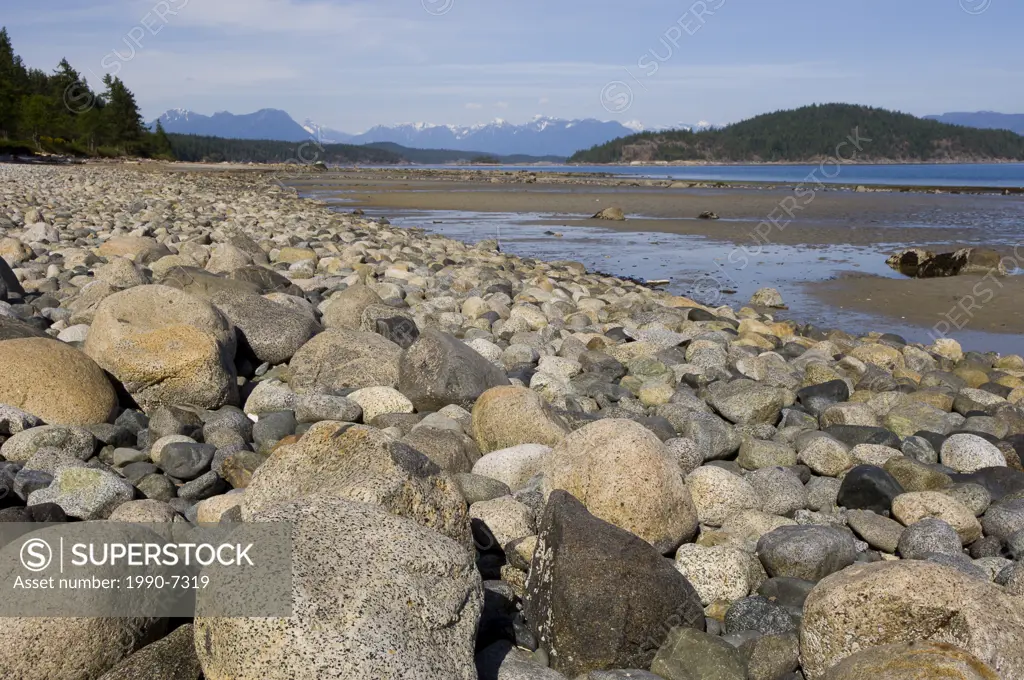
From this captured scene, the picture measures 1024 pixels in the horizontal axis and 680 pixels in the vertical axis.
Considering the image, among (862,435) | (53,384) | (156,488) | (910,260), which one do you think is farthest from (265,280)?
(910,260)

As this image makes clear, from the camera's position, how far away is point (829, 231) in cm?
2989

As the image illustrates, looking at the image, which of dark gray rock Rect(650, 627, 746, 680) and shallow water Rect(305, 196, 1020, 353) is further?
shallow water Rect(305, 196, 1020, 353)

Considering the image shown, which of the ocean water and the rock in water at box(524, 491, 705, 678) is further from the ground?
the ocean water

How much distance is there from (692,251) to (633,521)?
66.8ft

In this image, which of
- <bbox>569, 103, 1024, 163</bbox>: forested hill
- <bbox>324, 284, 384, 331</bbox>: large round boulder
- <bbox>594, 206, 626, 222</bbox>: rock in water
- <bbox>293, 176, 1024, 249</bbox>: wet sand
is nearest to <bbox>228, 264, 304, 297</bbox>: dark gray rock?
<bbox>324, 284, 384, 331</bbox>: large round boulder

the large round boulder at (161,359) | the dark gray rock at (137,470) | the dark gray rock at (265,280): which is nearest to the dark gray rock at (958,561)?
the dark gray rock at (137,470)

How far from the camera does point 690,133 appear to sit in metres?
192

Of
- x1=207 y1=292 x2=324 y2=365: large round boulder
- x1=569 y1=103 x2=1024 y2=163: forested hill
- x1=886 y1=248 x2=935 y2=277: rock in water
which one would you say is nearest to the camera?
x1=207 y1=292 x2=324 y2=365: large round boulder

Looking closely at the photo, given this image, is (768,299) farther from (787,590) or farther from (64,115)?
(64,115)

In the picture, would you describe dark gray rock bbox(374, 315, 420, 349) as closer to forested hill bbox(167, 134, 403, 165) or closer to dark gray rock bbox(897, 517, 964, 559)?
dark gray rock bbox(897, 517, 964, 559)

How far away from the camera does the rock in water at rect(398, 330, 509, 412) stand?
24.9ft

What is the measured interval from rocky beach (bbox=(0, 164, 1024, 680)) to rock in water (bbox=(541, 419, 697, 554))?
2 cm

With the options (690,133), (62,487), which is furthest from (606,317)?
(690,133)

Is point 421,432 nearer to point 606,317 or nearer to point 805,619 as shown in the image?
point 805,619
